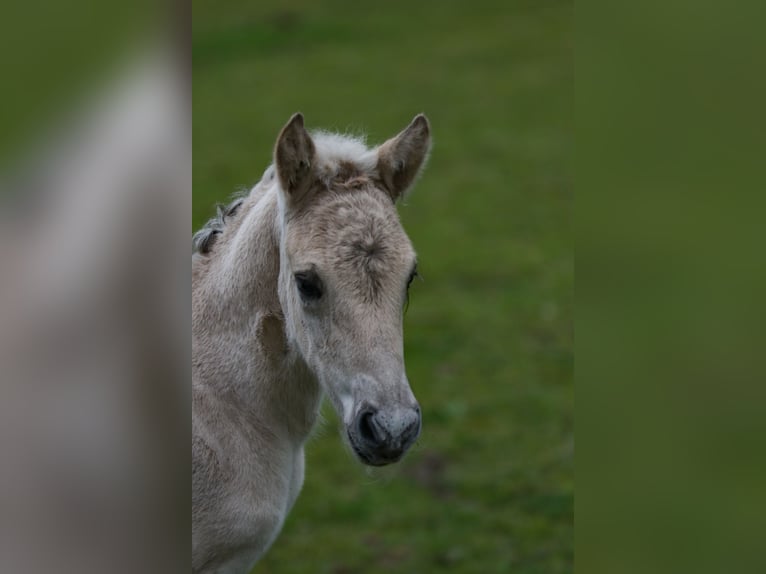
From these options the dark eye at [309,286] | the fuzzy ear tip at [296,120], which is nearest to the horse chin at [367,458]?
the dark eye at [309,286]

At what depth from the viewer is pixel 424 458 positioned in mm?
7215

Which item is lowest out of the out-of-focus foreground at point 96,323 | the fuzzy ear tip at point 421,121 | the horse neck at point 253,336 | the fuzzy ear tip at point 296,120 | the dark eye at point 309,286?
the horse neck at point 253,336

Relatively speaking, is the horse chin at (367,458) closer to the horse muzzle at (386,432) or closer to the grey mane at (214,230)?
the horse muzzle at (386,432)

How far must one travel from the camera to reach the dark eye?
7.65 feet

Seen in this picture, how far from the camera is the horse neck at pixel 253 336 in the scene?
8.54ft

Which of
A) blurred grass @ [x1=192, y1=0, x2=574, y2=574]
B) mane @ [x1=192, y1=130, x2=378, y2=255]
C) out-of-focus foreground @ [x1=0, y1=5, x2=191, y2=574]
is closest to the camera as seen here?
out-of-focus foreground @ [x1=0, y1=5, x2=191, y2=574]

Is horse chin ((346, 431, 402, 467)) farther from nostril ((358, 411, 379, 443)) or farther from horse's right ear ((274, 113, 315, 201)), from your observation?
horse's right ear ((274, 113, 315, 201))

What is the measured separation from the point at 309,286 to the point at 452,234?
8282 millimetres

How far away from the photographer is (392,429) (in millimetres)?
2139

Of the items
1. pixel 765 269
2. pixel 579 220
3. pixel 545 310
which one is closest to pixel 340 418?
pixel 579 220

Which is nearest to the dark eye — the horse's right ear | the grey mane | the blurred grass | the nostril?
the horse's right ear

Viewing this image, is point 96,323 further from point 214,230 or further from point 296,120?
point 214,230

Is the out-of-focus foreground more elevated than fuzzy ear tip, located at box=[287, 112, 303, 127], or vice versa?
the out-of-focus foreground

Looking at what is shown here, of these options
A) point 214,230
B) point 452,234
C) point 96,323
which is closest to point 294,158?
point 214,230
